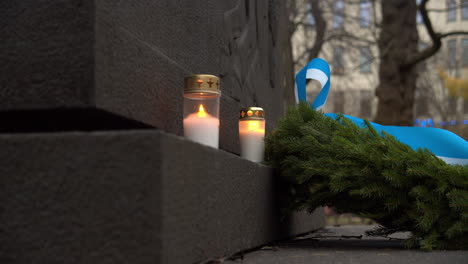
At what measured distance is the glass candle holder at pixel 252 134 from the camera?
13.4 ft

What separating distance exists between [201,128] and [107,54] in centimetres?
75

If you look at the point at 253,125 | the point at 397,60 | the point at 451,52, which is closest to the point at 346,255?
the point at 253,125

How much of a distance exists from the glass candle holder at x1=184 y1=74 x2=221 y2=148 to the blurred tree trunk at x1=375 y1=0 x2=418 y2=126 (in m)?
9.01

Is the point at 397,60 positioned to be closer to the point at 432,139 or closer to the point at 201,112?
the point at 432,139

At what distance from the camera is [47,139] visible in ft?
6.97

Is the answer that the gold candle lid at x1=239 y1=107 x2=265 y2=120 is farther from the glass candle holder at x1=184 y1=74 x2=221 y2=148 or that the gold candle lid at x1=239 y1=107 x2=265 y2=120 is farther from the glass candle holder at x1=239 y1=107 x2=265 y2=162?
the glass candle holder at x1=184 y1=74 x2=221 y2=148

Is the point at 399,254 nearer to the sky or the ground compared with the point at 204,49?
nearer to the ground

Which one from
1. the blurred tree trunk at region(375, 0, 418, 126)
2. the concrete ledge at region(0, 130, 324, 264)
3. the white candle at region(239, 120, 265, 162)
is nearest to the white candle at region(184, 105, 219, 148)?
the concrete ledge at region(0, 130, 324, 264)

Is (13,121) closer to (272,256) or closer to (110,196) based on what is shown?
(110,196)

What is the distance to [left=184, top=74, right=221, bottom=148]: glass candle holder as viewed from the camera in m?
2.91

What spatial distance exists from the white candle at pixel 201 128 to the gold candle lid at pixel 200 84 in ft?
0.48

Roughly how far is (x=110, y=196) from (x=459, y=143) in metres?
2.92

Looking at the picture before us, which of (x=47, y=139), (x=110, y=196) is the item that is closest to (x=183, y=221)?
(x=110, y=196)

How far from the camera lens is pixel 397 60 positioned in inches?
468
